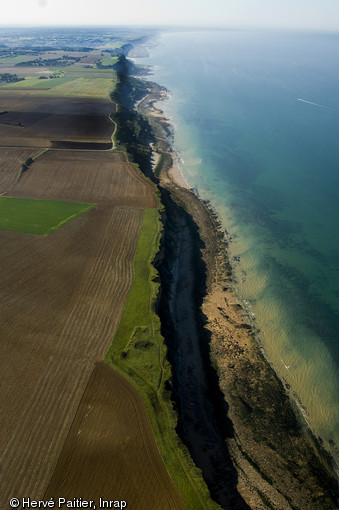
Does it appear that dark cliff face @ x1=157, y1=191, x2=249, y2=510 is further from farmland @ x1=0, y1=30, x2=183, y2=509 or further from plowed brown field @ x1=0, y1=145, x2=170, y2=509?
plowed brown field @ x1=0, y1=145, x2=170, y2=509

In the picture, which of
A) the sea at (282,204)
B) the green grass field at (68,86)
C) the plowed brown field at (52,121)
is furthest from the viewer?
the green grass field at (68,86)

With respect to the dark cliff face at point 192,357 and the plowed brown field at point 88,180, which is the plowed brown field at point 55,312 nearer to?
the plowed brown field at point 88,180

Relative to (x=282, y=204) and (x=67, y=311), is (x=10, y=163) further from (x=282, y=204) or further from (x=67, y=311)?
(x=282, y=204)

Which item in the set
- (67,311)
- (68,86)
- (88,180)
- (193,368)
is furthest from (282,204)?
(68,86)

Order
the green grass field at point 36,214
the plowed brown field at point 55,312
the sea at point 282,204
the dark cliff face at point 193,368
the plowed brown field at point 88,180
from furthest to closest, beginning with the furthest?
the plowed brown field at point 88,180, the green grass field at point 36,214, the sea at point 282,204, the dark cliff face at point 193,368, the plowed brown field at point 55,312

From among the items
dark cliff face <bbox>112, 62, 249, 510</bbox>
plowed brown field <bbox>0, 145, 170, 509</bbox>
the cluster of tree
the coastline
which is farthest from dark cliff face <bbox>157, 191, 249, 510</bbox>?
the cluster of tree

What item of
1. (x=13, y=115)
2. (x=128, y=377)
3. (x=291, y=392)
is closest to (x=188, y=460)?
(x=128, y=377)

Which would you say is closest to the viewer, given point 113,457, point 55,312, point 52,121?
point 113,457

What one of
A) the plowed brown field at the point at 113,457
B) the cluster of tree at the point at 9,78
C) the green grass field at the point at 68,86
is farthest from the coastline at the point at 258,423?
the cluster of tree at the point at 9,78
